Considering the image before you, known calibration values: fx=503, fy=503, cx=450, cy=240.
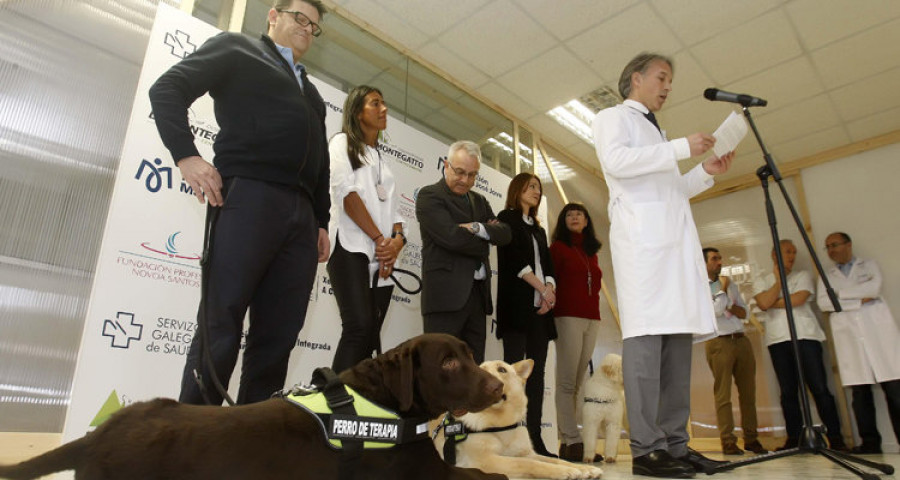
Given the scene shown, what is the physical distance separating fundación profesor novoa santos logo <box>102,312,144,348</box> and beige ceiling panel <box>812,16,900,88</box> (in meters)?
5.72

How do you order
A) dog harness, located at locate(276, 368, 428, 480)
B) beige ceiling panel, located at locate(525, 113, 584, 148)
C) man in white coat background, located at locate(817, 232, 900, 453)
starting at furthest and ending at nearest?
beige ceiling panel, located at locate(525, 113, 584, 148) → man in white coat background, located at locate(817, 232, 900, 453) → dog harness, located at locate(276, 368, 428, 480)

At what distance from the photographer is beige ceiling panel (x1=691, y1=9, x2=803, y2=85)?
428cm

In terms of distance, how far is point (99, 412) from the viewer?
2.15 m

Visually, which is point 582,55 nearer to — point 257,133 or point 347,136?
point 347,136

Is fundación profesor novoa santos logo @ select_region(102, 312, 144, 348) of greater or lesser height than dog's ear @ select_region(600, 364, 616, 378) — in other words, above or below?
above

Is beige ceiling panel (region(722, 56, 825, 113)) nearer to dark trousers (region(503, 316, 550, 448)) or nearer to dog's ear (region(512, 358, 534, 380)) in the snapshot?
dark trousers (region(503, 316, 550, 448))

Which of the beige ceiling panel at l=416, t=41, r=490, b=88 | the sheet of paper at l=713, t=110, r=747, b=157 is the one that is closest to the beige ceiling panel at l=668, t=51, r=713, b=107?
the beige ceiling panel at l=416, t=41, r=490, b=88

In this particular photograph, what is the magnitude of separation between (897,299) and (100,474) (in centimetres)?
692

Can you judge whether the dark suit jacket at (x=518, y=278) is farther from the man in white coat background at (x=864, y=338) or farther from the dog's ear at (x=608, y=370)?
the man in white coat background at (x=864, y=338)

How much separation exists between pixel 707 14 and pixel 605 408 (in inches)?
129

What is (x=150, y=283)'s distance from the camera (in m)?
2.44

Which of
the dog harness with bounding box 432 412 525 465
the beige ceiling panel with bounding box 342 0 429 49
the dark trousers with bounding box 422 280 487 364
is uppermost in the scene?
the beige ceiling panel with bounding box 342 0 429 49

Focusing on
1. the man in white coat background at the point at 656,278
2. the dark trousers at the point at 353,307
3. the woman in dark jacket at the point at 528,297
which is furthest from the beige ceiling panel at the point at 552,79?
the dark trousers at the point at 353,307

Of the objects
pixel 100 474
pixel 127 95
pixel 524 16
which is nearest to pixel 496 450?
pixel 100 474
